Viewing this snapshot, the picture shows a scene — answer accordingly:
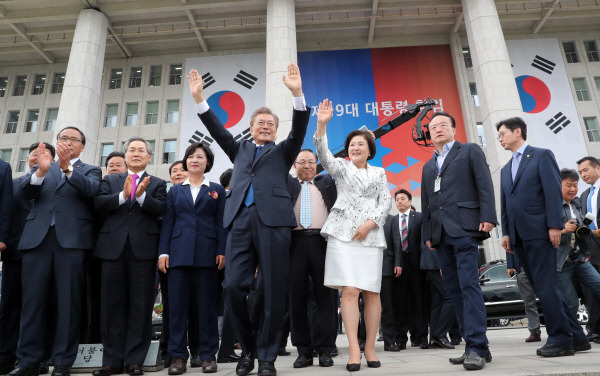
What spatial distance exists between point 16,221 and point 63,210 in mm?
789

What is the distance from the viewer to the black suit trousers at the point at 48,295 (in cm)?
303

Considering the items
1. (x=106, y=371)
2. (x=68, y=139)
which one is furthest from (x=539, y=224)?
(x=68, y=139)

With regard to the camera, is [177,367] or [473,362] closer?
[473,362]

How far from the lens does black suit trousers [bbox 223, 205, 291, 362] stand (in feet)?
9.53

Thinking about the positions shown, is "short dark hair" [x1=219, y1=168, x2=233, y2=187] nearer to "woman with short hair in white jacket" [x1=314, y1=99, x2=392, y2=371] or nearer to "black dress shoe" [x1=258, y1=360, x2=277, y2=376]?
"woman with short hair in white jacket" [x1=314, y1=99, x2=392, y2=371]

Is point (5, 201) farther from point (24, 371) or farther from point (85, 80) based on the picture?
point (85, 80)

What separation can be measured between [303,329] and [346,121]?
57.3 ft

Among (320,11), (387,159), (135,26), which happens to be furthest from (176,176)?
(135,26)

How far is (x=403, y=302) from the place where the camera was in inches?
213

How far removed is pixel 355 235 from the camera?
3168mm

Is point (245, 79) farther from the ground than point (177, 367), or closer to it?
farther from the ground

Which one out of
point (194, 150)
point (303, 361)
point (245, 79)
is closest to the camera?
point (303, 361)

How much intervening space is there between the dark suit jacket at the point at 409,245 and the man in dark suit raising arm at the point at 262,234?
8.50 feet

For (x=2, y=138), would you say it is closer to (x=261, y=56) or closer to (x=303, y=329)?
(x=261, y=56)
